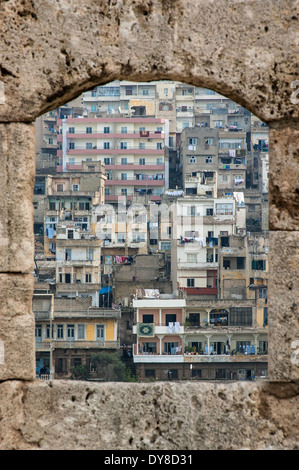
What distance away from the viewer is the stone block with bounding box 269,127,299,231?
3.61 m

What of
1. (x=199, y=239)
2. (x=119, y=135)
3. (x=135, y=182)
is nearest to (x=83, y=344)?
(x=199, y=239)

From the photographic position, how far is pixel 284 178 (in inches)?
143

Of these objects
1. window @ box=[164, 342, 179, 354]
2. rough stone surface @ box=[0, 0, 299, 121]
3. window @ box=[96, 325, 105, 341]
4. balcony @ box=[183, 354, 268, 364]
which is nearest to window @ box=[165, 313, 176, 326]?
window @ box=[164, 342, 179, 354]

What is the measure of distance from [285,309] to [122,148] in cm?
5381

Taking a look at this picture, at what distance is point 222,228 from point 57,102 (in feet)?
127

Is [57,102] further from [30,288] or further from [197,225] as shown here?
[197,225]

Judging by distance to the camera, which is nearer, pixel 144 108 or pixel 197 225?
pixel 197 225

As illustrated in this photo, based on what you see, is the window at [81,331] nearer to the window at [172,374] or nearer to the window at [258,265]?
the window at [172,374]

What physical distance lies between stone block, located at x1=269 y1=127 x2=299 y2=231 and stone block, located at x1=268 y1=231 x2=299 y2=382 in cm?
7

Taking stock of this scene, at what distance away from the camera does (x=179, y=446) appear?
3.57 m

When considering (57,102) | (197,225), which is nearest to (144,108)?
(197,225)

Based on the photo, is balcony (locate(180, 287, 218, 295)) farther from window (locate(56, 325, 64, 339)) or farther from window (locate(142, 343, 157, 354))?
window (locate(56, 325, 64, 339))

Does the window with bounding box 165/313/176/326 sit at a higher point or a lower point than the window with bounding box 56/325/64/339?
higher

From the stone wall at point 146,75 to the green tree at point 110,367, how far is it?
29.8 m
